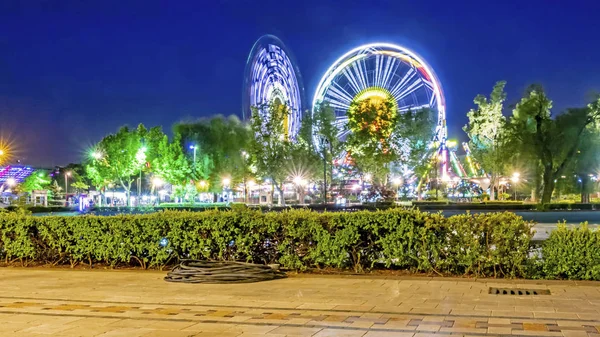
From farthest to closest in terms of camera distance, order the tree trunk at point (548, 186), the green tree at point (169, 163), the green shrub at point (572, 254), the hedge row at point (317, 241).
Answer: the green tree at point (169, 163) → the tree trunk at point (548, 186) → the hedge row at point (317, 241) → the green shrub at point (572, 254)

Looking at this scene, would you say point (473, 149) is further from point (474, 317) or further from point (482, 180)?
point (474, 317)

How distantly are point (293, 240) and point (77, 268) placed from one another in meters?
5.03

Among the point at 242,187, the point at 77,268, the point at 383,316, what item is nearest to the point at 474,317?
the point at 383,316

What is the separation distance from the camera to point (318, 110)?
64125 millimetres

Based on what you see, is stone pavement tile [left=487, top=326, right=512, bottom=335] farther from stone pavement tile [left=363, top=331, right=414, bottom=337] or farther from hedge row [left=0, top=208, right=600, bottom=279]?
hedge row [left=0, top=208, right=600, bottom=279]

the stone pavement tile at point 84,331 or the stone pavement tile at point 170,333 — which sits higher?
the stone pavement tile at point 84,331

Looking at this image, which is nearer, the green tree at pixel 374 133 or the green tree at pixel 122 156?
the green tree at pixel 374 133

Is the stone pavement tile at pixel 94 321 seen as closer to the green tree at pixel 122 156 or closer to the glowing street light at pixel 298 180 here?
the glowing street light at pixel 298 180

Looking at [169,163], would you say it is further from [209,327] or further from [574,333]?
[574,333]

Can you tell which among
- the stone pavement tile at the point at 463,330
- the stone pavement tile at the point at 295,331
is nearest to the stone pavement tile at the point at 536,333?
the stone pavement tile at the point at 463,330

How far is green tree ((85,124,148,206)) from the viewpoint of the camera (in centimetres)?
6931

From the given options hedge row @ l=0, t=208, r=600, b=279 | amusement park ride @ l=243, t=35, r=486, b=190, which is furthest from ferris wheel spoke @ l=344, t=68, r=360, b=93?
hedge row @ l=0, t=208, r=600, b=279

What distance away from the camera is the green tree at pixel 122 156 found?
69.3 metres

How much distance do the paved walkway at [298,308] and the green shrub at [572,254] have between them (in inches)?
18.7
